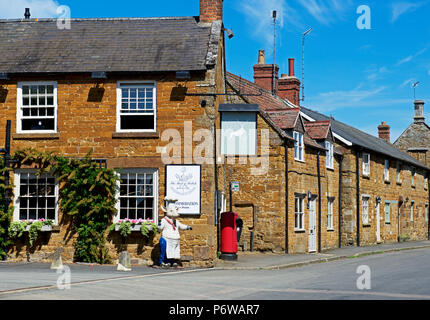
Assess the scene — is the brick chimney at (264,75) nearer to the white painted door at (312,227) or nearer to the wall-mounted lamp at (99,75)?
the white painted door at (312,227)

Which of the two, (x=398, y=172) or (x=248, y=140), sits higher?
(x=248, y=140)

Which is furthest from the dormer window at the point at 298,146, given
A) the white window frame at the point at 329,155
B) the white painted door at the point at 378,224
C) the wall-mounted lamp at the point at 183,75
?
the white painted door at the point at 378,224

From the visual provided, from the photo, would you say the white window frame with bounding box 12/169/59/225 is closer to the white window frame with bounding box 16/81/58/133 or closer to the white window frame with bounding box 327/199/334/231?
the white window frame with bounding box 16/81/58/133

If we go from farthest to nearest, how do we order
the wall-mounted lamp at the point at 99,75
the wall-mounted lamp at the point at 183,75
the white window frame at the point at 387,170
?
the white window frame at the point at 387,170, the wall-mounted lamp at the point at 99,75, the wall-mounted lamp at the point at 183,75

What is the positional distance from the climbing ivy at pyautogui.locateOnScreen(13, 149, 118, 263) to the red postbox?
12.4 ft

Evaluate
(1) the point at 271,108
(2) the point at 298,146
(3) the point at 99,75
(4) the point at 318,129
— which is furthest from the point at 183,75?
(4) the point at 318,129

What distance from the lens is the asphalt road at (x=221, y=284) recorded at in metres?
11.2

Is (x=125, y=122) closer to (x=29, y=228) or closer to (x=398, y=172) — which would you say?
(x=29, y=228)

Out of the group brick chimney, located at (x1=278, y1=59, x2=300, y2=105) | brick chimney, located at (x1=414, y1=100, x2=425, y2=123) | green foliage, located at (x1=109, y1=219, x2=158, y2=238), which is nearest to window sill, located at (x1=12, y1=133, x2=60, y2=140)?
green foliage, located at (x1=109, y1=219, x2=158, y2=238)

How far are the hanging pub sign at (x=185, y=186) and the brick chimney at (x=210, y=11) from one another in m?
5.61

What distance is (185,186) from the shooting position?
61.8ft

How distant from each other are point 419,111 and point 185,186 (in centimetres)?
4142

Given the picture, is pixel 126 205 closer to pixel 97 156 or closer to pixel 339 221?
pixel 97 156

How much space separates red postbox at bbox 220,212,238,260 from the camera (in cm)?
2073
